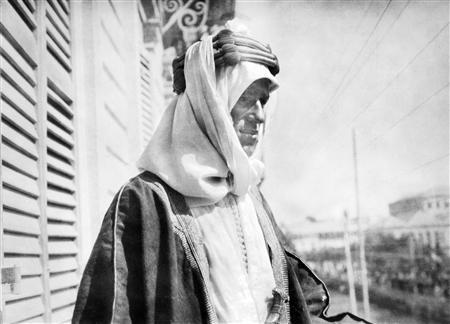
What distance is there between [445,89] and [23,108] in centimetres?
181

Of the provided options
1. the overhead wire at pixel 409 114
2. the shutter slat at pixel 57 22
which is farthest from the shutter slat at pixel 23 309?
the overhead wire at pixel 409 114

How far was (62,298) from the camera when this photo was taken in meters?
1.50

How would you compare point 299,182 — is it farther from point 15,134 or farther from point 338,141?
point 15,134

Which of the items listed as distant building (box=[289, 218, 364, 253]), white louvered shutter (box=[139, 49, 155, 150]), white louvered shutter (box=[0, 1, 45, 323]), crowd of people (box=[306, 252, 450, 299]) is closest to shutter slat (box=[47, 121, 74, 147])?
white louvered shutter (box=[0, 1, 45, 323])

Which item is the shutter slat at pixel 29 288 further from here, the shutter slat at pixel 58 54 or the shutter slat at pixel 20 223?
the shutter slat at pixel 58 54

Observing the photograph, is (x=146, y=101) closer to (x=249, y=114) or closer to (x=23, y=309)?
(x=249, y=114)

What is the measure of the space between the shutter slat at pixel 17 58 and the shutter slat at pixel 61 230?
1.33ft

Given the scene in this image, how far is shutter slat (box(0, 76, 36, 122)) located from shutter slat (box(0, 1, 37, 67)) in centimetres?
11

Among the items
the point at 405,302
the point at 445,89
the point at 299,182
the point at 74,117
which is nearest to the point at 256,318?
the point at 74,117

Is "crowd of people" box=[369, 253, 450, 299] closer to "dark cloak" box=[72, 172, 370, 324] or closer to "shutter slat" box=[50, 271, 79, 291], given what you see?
"shutter slat" box=[50, 271, 79, 291]

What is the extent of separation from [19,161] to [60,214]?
347 millimetres

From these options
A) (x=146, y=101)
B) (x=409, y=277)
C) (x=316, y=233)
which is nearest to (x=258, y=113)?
(x=146, y=101)

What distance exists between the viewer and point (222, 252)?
113 centimetres

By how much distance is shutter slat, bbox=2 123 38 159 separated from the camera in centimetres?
113
